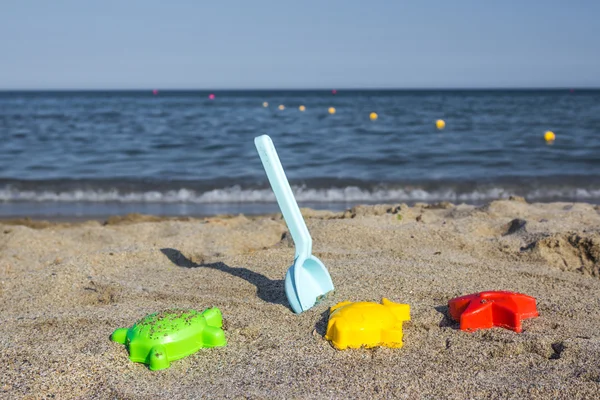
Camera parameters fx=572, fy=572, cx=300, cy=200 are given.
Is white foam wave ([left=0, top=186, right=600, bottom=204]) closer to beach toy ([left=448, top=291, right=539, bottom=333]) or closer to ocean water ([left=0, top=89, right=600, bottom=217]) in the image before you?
ocean water ([left=0, top=89, right=600, bottom=217])

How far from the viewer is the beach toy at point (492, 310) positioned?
2.20 metres

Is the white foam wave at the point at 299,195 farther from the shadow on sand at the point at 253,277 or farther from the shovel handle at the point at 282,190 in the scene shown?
the shovel handle at the point at 282,190

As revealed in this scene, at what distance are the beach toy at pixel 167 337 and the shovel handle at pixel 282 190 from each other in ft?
1.81

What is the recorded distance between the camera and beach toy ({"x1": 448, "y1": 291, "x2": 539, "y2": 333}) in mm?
2197

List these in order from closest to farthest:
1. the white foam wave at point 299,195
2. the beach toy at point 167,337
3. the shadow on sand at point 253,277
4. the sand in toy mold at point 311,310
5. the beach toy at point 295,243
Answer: the sand in toy mold at point 311,310, the beach toy at point 167,337, the beach toy at point 295,243, the shadow on sand at point 253,277, the white foam wave at point 299,195

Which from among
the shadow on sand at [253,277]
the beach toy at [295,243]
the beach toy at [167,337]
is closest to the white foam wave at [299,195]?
the shadow on sand at [253,277]

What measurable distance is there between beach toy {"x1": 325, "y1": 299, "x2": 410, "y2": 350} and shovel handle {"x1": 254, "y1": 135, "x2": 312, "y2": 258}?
1.44 feet

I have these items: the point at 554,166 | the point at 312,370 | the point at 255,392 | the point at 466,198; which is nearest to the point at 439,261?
the point at 312,370

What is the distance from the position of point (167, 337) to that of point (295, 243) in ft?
2.35

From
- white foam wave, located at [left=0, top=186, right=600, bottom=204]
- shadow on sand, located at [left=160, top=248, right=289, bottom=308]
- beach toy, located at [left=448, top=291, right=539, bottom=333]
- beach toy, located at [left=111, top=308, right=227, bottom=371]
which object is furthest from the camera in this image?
white foam wave, located at [left=0, top=186, right=600, bottom=204]

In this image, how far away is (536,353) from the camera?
2.03 meters

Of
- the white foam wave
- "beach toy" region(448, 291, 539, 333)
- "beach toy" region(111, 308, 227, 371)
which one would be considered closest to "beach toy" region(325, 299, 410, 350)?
"beach toy" region(448, 291, 539, 333)

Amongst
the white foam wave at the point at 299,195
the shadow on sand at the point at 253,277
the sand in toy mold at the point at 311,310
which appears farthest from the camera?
the white foam wave at the point at 299,195

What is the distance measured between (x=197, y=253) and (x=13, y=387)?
1751 millimetres
